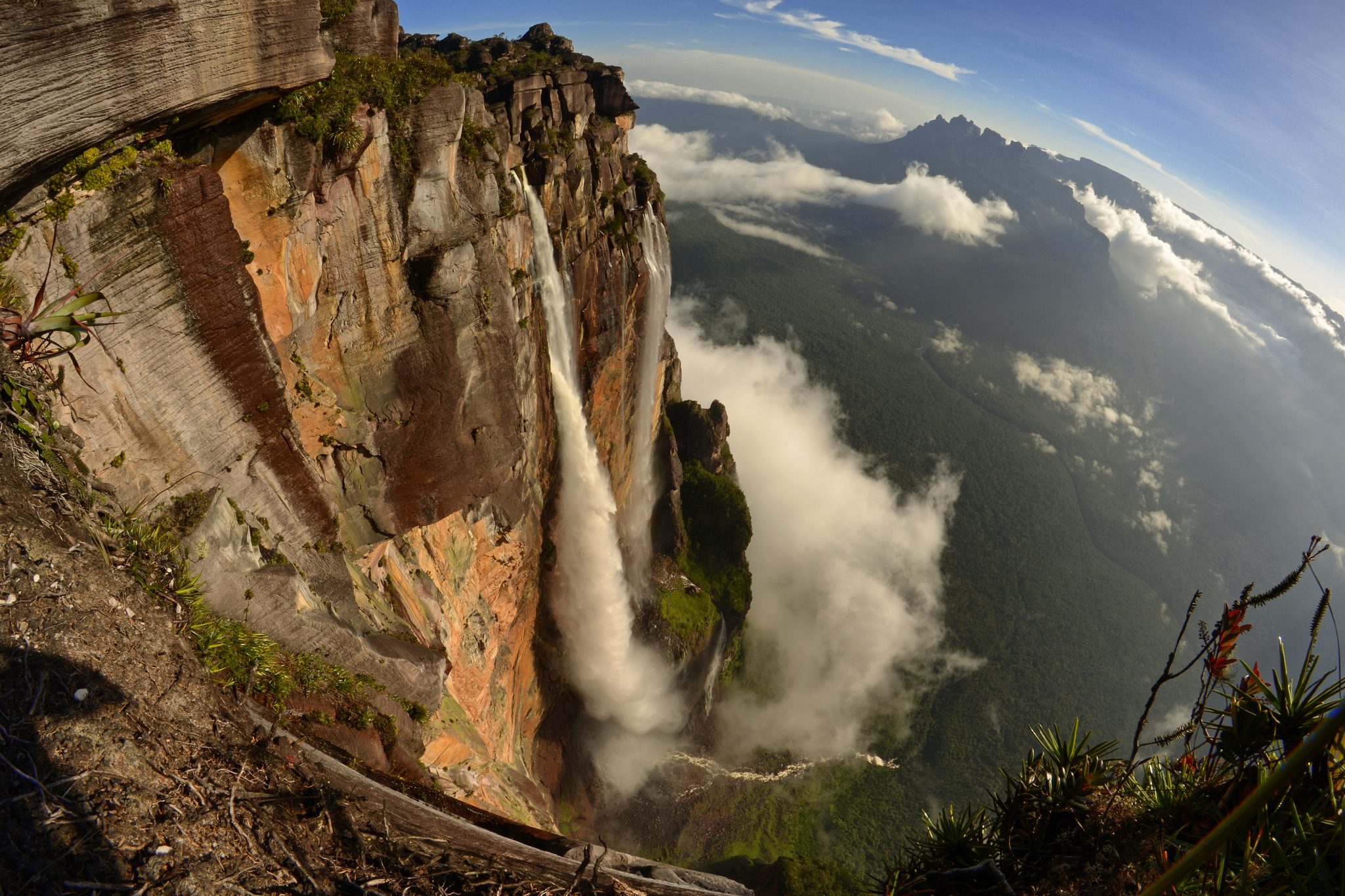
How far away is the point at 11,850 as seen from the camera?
4.05 meters

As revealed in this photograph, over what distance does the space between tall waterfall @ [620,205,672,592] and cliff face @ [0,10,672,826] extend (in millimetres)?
13859

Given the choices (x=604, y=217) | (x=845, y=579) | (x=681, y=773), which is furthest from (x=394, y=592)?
(x=845, y=579)

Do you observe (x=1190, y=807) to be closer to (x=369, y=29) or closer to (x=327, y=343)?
(x=327, y=343)

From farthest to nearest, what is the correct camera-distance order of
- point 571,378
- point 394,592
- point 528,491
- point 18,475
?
1. point 571,378
2. point 528,491
3. point 394,592
4. point 18,475

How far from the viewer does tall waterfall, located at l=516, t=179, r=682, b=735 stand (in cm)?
2886

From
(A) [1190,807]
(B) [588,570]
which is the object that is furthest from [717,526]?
(A) [1190,807]

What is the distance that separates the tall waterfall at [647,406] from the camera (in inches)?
1603

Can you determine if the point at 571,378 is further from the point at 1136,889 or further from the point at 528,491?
the point at 1136,889

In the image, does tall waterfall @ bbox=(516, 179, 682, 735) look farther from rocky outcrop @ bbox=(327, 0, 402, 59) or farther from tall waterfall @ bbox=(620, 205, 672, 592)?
rocky outcrop @ bbox=(327, 0, 402, 59)

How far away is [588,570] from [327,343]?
85.1 feet

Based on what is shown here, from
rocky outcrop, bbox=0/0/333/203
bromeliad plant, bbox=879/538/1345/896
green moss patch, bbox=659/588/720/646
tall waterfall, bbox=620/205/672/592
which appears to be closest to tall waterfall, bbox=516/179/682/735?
green moss patch, bbox=659/588/720/646

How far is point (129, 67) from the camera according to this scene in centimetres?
793

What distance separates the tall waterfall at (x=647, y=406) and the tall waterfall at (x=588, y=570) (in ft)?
15.5

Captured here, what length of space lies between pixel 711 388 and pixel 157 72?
466ft
